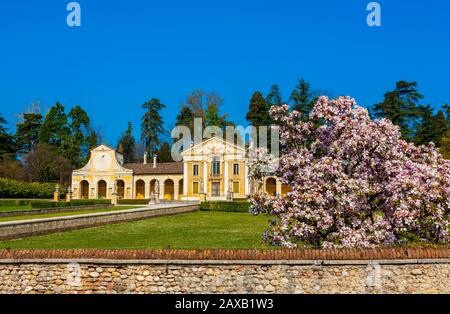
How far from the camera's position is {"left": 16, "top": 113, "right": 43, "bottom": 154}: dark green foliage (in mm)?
70000

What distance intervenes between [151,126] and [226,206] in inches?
1668

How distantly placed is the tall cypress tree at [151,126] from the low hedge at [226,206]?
40.1 meters

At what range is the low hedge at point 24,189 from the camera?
48969mm

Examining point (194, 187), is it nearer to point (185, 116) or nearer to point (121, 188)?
point (121, 188)

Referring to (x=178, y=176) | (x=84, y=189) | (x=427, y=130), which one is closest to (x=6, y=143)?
(x=84, y=189)

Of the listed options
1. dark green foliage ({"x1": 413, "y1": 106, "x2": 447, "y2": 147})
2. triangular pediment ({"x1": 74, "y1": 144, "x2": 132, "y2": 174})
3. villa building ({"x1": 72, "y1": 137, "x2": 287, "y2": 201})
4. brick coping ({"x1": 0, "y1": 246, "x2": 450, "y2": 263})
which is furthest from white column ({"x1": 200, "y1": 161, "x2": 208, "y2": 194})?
brick coping ({"x1": 0, "y1": 246, "x2": 450, "y2": 263})

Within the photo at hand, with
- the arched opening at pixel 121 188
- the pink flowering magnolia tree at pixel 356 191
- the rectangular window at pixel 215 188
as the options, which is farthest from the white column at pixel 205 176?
the pink flowering magnolia tree at pixel 356 191

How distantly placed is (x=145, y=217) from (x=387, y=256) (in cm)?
1991

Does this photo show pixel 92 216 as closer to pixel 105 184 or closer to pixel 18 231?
pixel 18 231

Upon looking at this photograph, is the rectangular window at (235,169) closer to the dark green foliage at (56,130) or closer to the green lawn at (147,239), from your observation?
the dark green foliage at (56,130)

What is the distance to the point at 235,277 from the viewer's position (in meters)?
8.75

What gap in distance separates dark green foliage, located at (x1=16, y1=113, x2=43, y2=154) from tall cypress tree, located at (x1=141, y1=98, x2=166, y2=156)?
16185mm

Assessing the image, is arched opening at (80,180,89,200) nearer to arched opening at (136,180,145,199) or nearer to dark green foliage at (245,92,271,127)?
arched opening at (136,180,145,199)
